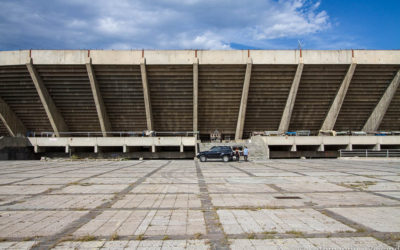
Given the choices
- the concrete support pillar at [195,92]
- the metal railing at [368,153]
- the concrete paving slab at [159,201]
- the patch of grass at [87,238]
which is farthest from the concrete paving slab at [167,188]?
the metal railing at [368,153]

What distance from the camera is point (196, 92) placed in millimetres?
27062

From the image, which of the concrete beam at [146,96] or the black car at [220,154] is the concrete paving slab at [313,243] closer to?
the black car at [220,154]

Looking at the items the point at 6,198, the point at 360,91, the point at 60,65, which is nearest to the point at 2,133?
the point at 60,65

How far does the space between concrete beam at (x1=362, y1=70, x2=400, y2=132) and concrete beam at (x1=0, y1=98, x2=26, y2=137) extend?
133 feet

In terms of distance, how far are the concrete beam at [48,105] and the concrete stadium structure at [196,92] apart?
0.36 ft

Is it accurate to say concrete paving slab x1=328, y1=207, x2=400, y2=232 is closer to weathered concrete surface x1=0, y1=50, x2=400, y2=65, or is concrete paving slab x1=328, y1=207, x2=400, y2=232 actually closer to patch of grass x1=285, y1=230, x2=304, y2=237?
patch of grass x1=285, y1=230, x2=304, y2=237

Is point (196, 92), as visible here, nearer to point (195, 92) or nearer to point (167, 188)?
point (195, 92)

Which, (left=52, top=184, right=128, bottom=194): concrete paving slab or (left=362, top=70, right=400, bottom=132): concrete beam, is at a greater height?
(left=362, top=70, right=400, bottom=132): concrete beam

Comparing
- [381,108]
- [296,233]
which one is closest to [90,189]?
[296,233]

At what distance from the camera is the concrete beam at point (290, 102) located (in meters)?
26.2

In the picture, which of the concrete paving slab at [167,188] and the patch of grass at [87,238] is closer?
the patch of grass at [87,238]

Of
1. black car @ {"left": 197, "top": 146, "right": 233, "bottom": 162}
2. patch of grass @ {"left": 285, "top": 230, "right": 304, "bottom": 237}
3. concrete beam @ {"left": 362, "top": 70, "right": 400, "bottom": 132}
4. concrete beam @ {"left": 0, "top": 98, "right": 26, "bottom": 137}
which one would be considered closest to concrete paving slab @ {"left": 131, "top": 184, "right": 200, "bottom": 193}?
patch of grass @ {"left": 285, "top": 230, "right": 304, "bottom": 237}

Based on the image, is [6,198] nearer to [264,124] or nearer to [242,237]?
[242,237]

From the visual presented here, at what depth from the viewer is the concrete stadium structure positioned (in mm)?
25734
